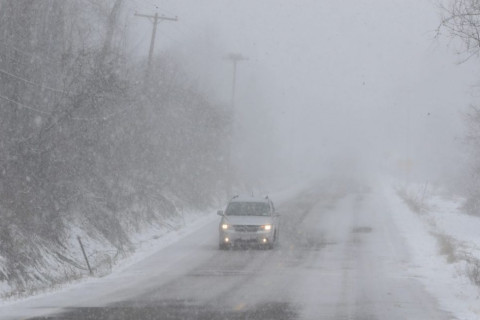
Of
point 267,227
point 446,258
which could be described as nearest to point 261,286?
point 267,227

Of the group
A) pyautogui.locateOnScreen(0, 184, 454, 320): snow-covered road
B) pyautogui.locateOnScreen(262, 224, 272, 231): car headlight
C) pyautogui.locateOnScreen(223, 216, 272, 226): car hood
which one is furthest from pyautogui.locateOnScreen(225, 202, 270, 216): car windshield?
pyautogui.locateOnScreen(0, 184, 454, 320): snow-covered road

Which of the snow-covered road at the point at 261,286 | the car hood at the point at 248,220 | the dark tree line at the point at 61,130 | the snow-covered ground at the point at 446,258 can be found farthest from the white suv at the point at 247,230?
the snow-covered ground at the point at 446,258

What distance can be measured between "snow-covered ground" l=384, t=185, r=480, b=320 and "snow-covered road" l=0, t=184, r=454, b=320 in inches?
14.5

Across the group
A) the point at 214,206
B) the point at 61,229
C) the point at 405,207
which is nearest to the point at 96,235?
the point at 61,229

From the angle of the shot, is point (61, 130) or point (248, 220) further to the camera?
point (248, 220)

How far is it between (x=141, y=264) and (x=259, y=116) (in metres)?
63.8

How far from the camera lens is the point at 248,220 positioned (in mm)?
22734

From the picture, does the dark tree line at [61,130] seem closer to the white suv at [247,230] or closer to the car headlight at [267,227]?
the white suv at [247,230]

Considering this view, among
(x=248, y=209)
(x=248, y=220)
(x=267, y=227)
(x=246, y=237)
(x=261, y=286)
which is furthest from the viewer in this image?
(x=248, y=209)

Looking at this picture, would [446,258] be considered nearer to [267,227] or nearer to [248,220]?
[267,227]

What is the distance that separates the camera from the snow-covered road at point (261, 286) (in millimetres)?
11852

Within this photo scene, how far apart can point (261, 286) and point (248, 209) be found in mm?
9068

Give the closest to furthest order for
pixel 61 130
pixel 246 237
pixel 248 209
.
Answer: pixel 61 130
pixel 246 237
pixel 248 209

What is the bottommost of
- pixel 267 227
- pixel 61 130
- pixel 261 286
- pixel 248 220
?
pixel 261 286
